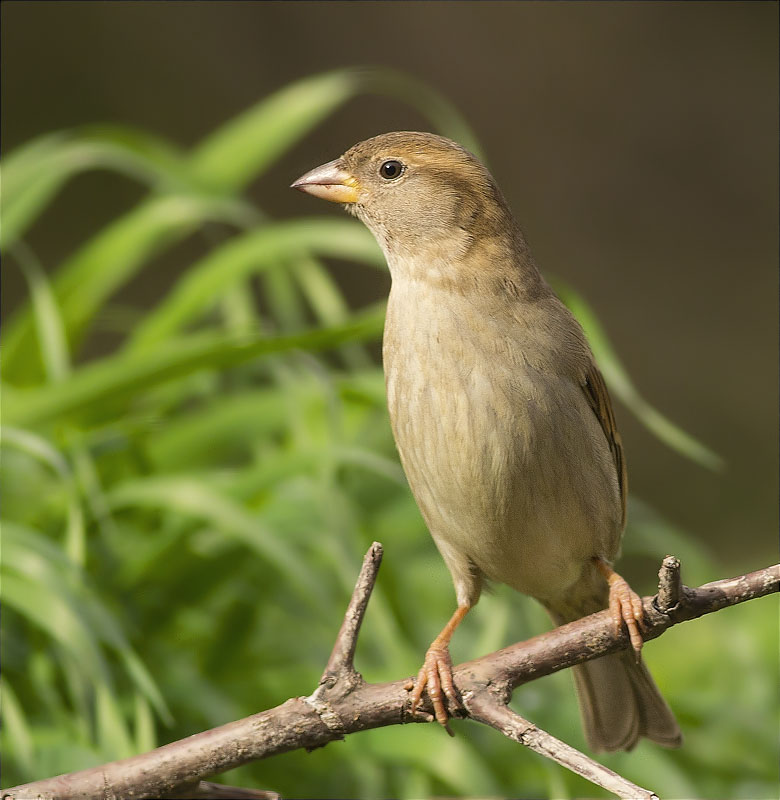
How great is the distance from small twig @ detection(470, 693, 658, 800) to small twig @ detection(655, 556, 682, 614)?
262 millimetres

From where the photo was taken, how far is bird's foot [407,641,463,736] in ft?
5.94

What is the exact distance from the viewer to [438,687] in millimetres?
1876

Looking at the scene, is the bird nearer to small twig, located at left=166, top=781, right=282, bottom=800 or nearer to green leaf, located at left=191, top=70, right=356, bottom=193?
small twig, located at left=166, top=781, right=282, bottom=800

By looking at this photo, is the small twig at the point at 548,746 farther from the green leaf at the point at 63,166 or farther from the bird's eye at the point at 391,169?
the green leaf at the point at 63,166

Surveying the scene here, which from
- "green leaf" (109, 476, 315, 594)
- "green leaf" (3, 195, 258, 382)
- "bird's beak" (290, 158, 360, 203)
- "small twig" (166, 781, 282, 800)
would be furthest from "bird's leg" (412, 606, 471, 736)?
"green leaf" (3, 195, 258, 382)

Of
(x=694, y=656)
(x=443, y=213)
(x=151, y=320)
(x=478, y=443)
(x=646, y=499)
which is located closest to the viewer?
(x=478, y=443)

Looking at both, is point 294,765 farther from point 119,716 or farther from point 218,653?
point 119,716

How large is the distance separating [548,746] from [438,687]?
0.38 metres

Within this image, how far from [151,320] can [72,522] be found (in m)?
0.81

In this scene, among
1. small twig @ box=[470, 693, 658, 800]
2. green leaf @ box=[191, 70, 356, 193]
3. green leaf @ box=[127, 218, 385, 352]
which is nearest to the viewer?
small twig @ box=[470, 693, 658, 800]

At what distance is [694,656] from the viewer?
3955 millimetres

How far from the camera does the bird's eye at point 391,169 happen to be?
2127mm

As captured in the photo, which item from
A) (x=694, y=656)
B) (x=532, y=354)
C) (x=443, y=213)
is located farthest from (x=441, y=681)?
(x=694, y=656)

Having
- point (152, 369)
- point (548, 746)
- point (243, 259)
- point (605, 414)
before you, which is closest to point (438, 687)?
point (548, 746)
